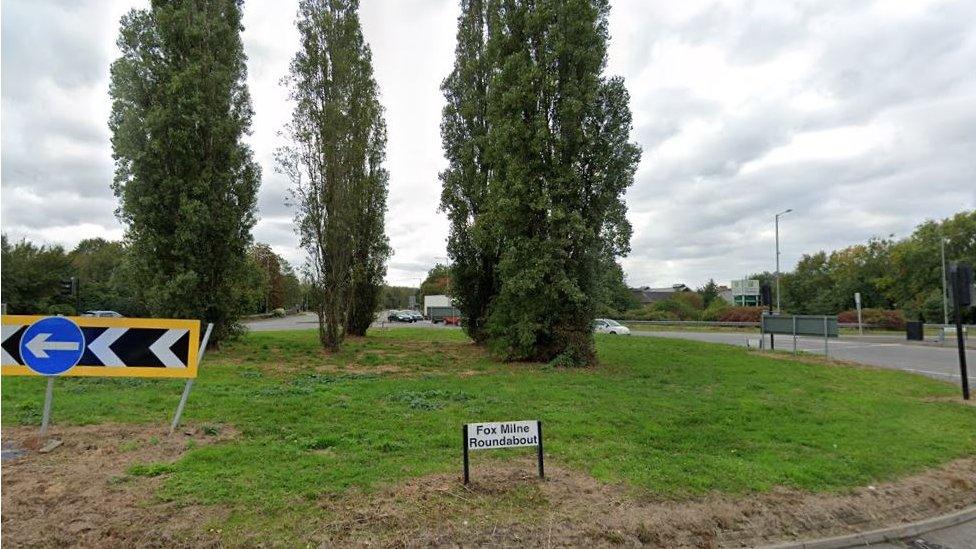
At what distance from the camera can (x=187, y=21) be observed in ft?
58.6

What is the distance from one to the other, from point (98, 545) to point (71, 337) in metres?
3.69

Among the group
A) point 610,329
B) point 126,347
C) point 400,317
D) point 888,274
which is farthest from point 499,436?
point 888,274

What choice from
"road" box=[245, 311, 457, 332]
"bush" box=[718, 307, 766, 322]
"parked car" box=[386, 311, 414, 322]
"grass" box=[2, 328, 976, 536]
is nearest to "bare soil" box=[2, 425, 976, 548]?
"grass" box=[2, 328, 976, 536]

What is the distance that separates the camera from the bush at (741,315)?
5225 centimetres

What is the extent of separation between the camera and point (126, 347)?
22.0 ft

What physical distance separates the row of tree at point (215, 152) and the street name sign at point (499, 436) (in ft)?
50.2

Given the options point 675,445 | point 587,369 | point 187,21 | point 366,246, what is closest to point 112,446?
point 675,445

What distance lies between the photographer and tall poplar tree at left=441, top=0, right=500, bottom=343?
21141 millimetres

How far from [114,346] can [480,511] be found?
5.21 meters

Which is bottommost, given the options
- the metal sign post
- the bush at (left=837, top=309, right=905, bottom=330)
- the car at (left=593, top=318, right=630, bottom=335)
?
the car at (left=593, top=318, right=630, bottom=335)

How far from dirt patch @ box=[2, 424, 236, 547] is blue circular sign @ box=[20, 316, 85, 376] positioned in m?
0.92

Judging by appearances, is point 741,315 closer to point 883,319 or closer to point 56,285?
point 883,319

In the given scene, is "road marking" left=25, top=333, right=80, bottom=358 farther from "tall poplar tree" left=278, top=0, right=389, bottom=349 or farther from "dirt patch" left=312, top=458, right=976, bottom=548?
"tall poplar tree" left=278, top=0, right=389, bottom=349

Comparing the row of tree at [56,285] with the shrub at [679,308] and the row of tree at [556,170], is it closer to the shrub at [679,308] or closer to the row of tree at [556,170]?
the row of tree at [556,170]
